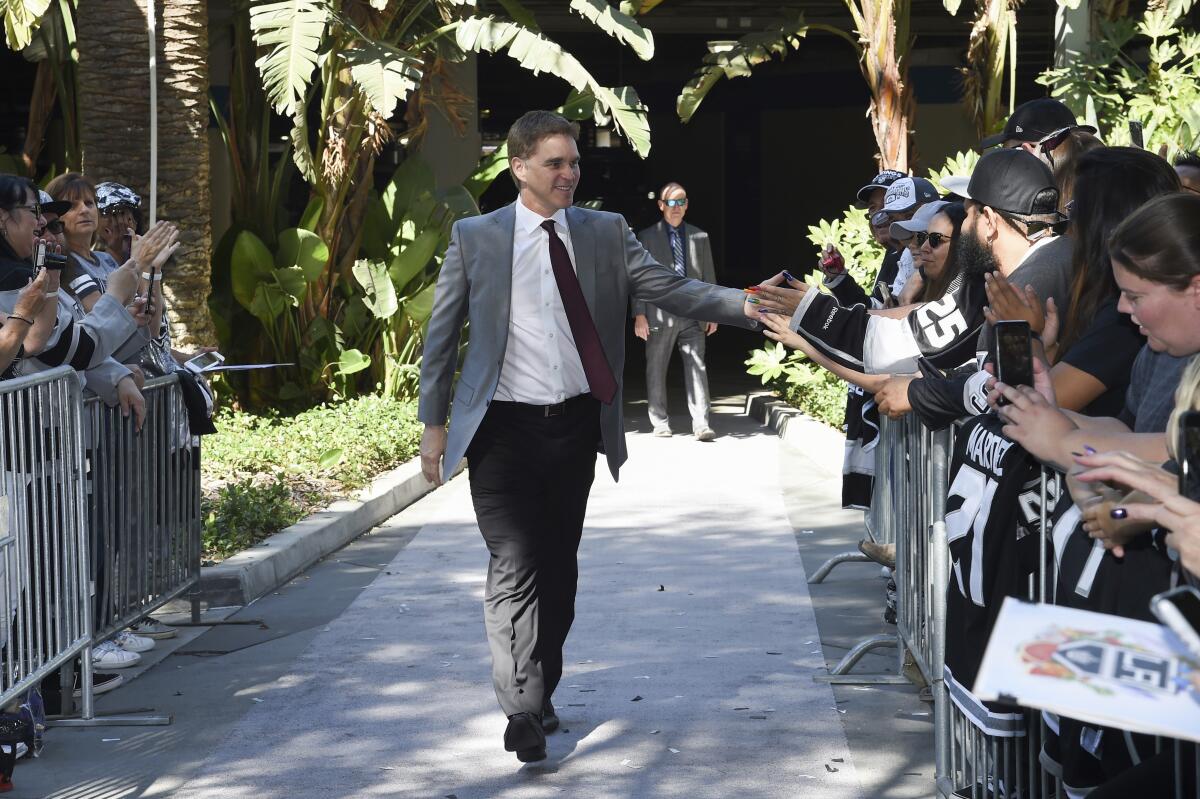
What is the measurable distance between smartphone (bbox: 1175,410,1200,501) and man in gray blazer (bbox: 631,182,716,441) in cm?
1149

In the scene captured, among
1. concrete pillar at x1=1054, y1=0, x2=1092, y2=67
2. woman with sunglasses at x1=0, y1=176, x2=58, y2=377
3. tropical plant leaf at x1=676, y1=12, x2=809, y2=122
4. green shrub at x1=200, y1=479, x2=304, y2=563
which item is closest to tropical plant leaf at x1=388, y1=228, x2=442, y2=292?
tropical plant leaf at x1=676, y1=12, x2=809, y2=122

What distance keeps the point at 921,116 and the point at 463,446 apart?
66.9ft

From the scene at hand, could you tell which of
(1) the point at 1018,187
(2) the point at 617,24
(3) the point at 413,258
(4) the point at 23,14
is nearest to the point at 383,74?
(2) the point at 617,24

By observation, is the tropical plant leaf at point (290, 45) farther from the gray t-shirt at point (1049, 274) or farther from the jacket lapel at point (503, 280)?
the gray t-shirt at point (1049, 274)

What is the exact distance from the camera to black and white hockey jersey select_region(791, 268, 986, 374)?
5.26m

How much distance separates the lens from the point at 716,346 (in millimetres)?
27125

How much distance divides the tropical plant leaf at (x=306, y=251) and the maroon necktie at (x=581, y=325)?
27.1 feet

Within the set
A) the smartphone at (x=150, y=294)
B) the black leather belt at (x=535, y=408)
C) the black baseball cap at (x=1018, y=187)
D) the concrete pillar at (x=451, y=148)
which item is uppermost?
the concrete pillar at (x=451, y=148)

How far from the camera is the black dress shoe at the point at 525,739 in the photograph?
213 inches

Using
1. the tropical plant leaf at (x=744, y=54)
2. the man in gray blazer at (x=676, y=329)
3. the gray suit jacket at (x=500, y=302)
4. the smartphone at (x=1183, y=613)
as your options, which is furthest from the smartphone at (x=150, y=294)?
the tropical plant leaf at (x=744, y=54)

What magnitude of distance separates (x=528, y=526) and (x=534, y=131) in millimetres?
1452

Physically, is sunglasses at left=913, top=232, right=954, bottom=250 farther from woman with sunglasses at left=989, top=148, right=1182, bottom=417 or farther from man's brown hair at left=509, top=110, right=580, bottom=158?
woman with sunglasses at left=989, top=148, right=1182, bottom=417

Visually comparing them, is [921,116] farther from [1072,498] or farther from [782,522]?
[1072,498]

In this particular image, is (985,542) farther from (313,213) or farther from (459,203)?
(459,203)
